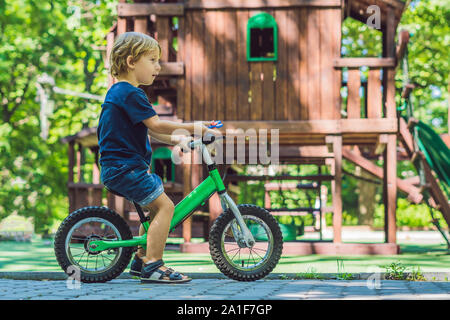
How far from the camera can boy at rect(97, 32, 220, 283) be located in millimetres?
4719

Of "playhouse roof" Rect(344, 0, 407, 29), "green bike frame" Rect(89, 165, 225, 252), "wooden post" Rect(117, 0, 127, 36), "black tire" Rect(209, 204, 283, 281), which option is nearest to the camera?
"green bike frame" Rect(89, 165, 225, 252)

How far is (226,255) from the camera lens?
200 inches

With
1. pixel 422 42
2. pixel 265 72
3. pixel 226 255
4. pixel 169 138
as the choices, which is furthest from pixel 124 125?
pixel 422 42

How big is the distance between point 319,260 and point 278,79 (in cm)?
342

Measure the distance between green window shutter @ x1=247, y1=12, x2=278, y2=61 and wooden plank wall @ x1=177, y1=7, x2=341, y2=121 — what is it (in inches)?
3.4

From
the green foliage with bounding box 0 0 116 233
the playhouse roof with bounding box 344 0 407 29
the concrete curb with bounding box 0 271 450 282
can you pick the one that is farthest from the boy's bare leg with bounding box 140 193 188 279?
the green foliage with bounding box 0 0 116 233

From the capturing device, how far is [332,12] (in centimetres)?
1082

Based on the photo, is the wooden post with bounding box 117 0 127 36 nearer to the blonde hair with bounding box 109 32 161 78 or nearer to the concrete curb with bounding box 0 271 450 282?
the concrete curb with bounding box 0 271 450 282

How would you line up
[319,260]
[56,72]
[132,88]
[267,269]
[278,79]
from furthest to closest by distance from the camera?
[56,72] < [278,79] < [319,260] < [267,269] < [132,88]

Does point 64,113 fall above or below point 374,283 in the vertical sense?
above

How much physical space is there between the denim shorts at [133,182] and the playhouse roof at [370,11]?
7.41 m

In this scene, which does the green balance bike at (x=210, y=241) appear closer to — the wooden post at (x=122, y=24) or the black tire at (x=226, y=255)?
the black tire at (x=226, y=255)
